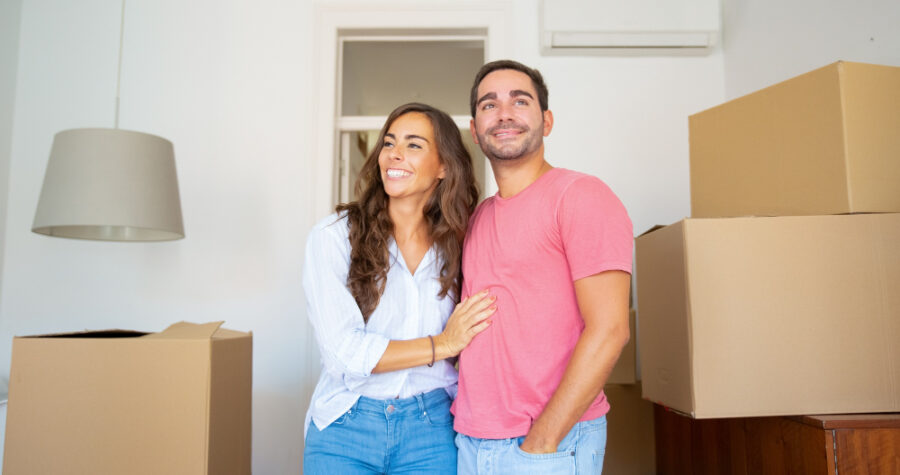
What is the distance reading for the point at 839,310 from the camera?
3.74 ft

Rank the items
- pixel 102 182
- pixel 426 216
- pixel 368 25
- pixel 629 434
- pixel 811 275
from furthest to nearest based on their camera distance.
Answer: pixel 368 25 → pixel 629 434 → pixel 102 182 → pixel 426 216 → pixel 811 275

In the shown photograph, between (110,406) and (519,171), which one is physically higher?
(519,171)

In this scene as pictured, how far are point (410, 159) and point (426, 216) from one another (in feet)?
0.52

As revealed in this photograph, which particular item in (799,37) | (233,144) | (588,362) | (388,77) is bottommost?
(588,362)

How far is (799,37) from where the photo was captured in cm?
200

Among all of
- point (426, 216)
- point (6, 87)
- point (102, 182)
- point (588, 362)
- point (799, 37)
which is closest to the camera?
point (588, 362)

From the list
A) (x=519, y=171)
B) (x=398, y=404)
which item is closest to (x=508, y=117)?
(x=519, y=171)

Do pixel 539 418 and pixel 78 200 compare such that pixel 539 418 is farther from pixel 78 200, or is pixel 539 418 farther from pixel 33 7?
pixel 33 7

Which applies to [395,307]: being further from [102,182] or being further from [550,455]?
[102,182]

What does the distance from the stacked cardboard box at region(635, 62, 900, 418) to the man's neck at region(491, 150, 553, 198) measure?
0.34 meters

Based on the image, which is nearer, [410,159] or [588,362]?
[588,362]

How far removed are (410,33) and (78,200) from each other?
5.22ft

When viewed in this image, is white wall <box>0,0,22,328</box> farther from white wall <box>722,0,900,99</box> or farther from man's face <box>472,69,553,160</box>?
white wall <box>722,0,900,99</box>

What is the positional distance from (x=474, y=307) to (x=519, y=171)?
0.32 meters
